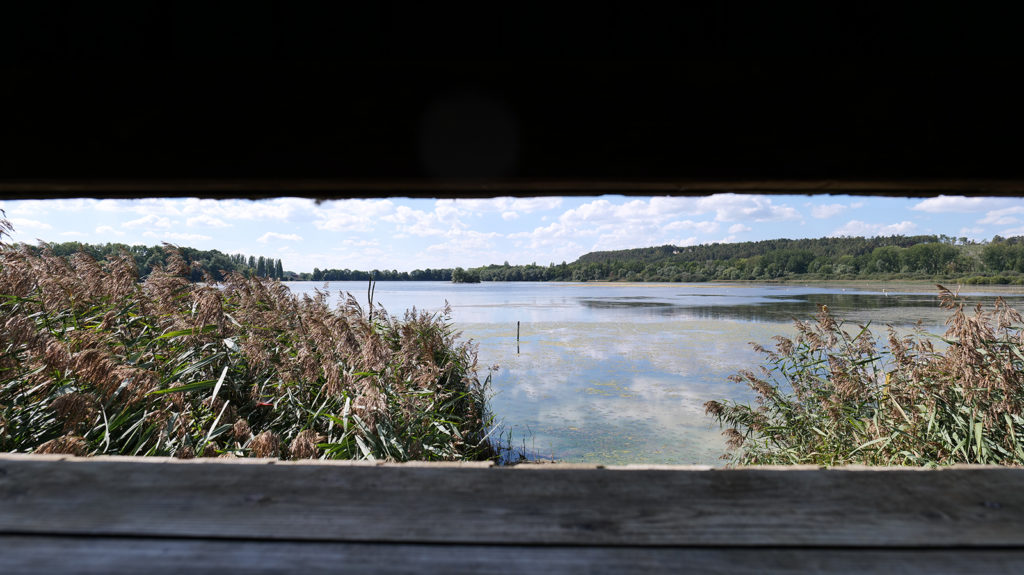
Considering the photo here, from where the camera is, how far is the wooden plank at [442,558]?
862mm

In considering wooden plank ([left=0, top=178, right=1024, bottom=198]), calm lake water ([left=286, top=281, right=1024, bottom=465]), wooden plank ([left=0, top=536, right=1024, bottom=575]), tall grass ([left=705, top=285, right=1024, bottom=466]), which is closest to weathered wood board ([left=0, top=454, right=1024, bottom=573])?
wooden plank ([left=0, top=536, right=1024, bottom=575])

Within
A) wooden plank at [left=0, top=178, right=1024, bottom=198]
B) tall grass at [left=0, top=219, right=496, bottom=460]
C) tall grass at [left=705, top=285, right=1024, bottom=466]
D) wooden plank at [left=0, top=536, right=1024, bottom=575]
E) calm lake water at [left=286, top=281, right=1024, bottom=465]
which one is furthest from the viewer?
calm lake water at [left=286, top=281, right=1024, bottom=465]

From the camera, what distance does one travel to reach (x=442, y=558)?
89cm

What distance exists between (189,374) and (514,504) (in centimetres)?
341

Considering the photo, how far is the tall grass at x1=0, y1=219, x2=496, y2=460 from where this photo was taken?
9.47 feet

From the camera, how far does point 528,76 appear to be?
0.94 meters

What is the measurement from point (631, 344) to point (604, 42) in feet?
48.2

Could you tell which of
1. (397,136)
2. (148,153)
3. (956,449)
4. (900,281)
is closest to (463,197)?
(397,136)

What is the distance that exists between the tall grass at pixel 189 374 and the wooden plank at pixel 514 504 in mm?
1815

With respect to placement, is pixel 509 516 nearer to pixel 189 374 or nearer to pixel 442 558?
pixel 442 558

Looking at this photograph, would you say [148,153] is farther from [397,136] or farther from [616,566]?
[616,566]

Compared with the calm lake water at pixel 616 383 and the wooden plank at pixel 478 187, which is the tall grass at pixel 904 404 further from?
the wooden plank at pixel 478 187

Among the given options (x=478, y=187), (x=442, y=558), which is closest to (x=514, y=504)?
(x=442, y=558)

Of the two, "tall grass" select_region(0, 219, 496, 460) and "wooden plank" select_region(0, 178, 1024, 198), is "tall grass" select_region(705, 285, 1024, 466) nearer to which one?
"tall grass" select_region(0, 219, 496, 460)
